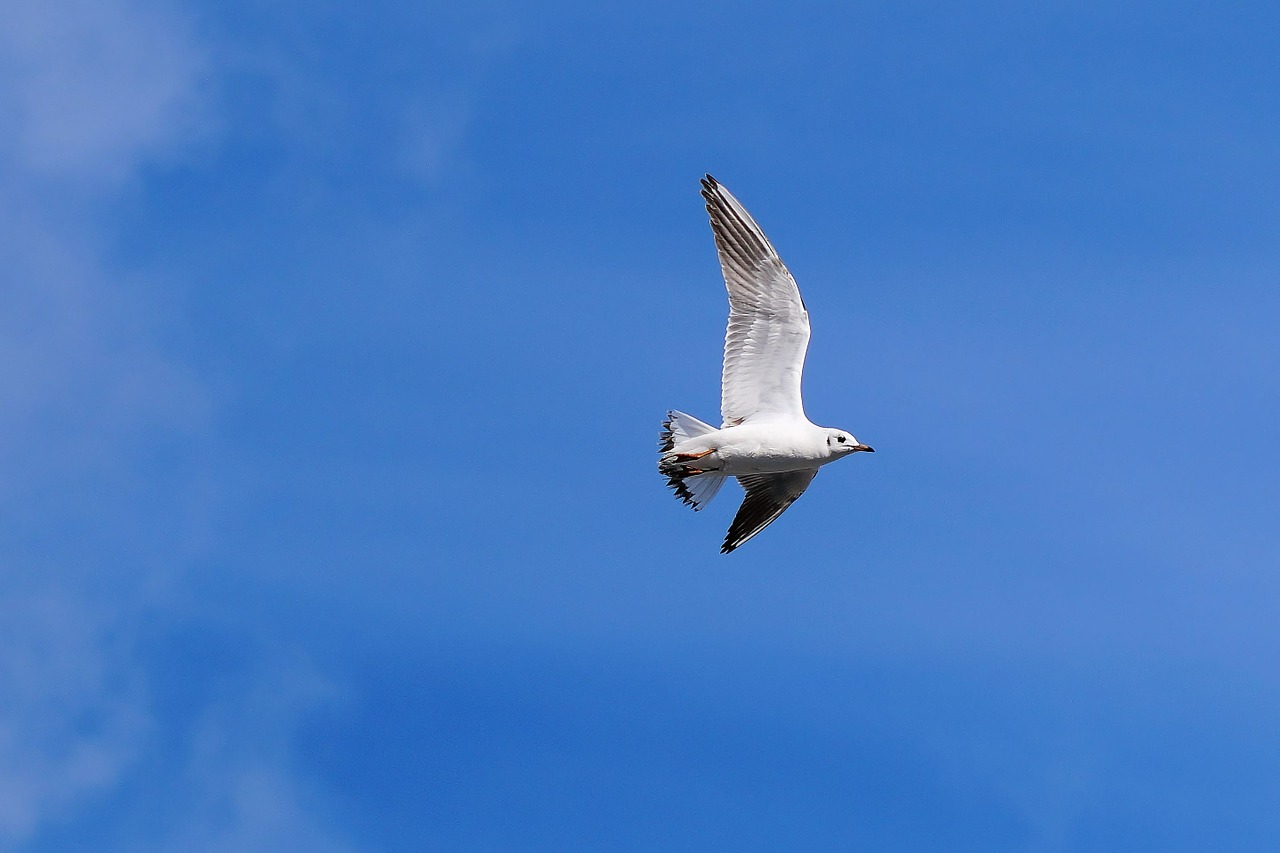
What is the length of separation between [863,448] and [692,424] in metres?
3.14

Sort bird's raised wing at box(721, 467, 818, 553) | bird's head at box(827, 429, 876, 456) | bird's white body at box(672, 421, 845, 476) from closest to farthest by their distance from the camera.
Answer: bird's white body at box(672, 421, 845, 476)
bird's head at box(827, 429, 876, 456)
bird's raised wing at box(721, 467, 818, 553)

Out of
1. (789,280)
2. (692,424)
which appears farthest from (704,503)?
(789,280)

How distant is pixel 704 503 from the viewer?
34.3 metres

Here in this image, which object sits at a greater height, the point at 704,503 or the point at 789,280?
the point at 789,280

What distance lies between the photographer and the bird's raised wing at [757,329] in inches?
1298

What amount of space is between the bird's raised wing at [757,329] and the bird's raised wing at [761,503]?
6.81 feet

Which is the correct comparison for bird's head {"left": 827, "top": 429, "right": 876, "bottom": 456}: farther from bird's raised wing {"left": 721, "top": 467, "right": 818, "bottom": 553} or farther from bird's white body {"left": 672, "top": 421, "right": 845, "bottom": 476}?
bird's raised wing {"left": 721, "top": 467, "right": 818, "bottom": 553}

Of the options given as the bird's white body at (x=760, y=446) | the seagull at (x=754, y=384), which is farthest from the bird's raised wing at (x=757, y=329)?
the bird's white body at (x=760, y=446)

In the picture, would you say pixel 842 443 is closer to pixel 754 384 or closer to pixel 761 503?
pixel 754 384

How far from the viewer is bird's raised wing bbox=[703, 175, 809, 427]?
1298 inches

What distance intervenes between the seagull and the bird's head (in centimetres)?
2

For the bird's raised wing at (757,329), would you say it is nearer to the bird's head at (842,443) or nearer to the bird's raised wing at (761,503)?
the bird's head at (842,443)

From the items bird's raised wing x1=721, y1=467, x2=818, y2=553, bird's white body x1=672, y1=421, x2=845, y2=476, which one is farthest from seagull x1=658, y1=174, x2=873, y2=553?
bird's raised wing x1=721, y1=467, x2=818, y2=553

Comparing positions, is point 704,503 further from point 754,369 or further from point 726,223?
point 726,223
